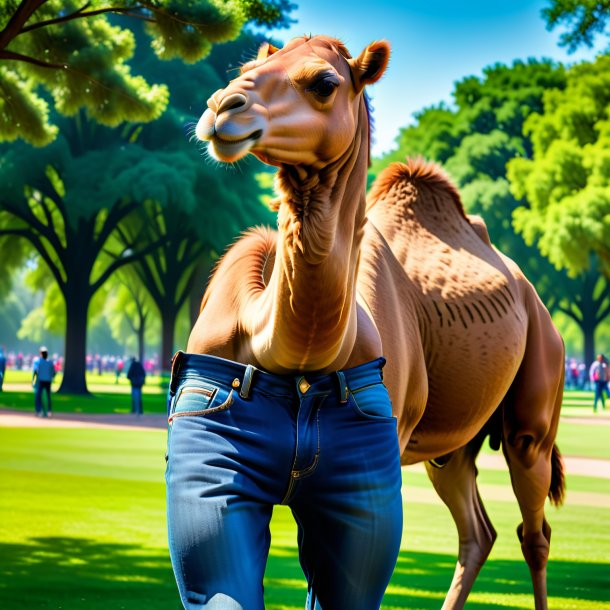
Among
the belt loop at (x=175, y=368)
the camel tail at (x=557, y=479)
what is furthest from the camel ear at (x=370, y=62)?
the camel tail at (x=557, y=479)

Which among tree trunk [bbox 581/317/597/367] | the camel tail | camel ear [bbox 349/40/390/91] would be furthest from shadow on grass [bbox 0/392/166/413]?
camel ear [bbox 349/40/390/91]

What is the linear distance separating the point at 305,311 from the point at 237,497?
0.61 meters

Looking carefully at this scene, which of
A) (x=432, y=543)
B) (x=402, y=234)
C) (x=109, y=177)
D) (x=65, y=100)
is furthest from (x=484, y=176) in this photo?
(x=402, y=234)

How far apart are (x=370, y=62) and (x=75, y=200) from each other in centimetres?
3187

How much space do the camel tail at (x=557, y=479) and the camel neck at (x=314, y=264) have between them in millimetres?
4418

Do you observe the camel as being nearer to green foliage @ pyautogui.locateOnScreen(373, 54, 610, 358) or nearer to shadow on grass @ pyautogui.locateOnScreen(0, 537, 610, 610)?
shadow on grass @ pyautogui.locateOnScreen(0, 537, 610, 610)

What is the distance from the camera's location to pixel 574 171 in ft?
118

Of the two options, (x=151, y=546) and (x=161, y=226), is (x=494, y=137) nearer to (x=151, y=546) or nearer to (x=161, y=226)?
(x=161, y=226)

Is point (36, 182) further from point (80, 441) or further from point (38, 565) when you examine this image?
point (38, 565)

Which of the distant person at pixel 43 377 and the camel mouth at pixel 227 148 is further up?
the camel mouth at pixel 227 148

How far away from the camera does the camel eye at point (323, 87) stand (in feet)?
10.6

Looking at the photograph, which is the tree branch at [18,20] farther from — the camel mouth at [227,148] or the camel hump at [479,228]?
the camel mouth at [227,148]

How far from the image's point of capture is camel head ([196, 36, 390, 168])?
115 inches

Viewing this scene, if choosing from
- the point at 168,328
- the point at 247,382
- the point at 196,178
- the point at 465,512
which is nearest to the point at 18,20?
the point at 465,512
